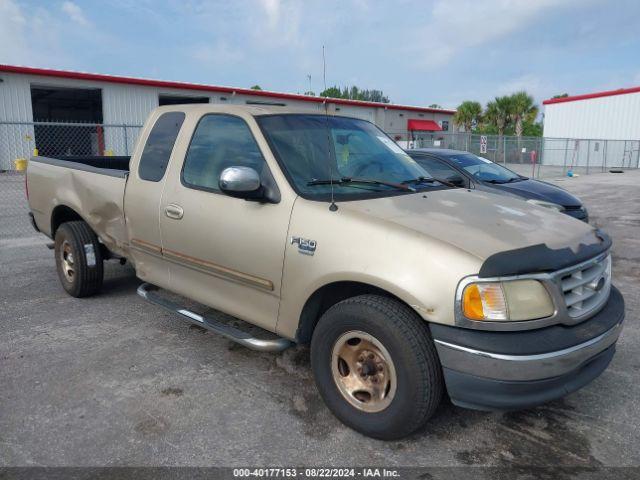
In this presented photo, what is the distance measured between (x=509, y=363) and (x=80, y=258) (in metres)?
4.10

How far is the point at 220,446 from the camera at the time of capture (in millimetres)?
2869

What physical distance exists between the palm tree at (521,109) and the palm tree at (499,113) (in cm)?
37

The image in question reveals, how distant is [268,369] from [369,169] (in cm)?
162

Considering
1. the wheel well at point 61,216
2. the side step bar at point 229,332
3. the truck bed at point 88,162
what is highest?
the truck bed at point 88,162

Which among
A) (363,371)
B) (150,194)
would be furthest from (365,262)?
(150,194)

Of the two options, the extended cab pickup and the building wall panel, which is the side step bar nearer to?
the extended cab pickup

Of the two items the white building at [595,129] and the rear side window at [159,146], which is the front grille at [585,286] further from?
the white building at [595,129]

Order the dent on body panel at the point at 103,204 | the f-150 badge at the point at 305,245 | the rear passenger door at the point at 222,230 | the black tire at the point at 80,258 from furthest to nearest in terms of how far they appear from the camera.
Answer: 1. the black tire at the point at 80,258
2. the dent on body panel at the point at 103,204
3. the rear passenger door at the point at 222,230
4. the f-150 badge at the point at 305,245

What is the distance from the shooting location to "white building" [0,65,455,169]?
22266mm

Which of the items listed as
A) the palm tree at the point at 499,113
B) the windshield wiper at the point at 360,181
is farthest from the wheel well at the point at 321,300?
the palm tree at the point at 499,113

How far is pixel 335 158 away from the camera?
3654 millimetres

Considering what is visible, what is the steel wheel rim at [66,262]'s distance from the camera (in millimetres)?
5258

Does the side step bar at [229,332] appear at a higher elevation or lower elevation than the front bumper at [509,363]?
lower

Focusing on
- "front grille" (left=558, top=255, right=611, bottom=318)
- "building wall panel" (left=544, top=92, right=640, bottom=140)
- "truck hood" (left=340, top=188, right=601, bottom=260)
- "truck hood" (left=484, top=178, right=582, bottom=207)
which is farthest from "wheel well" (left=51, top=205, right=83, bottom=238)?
"building wall panel" (left=544, top=92, right=640, bottom=140)
